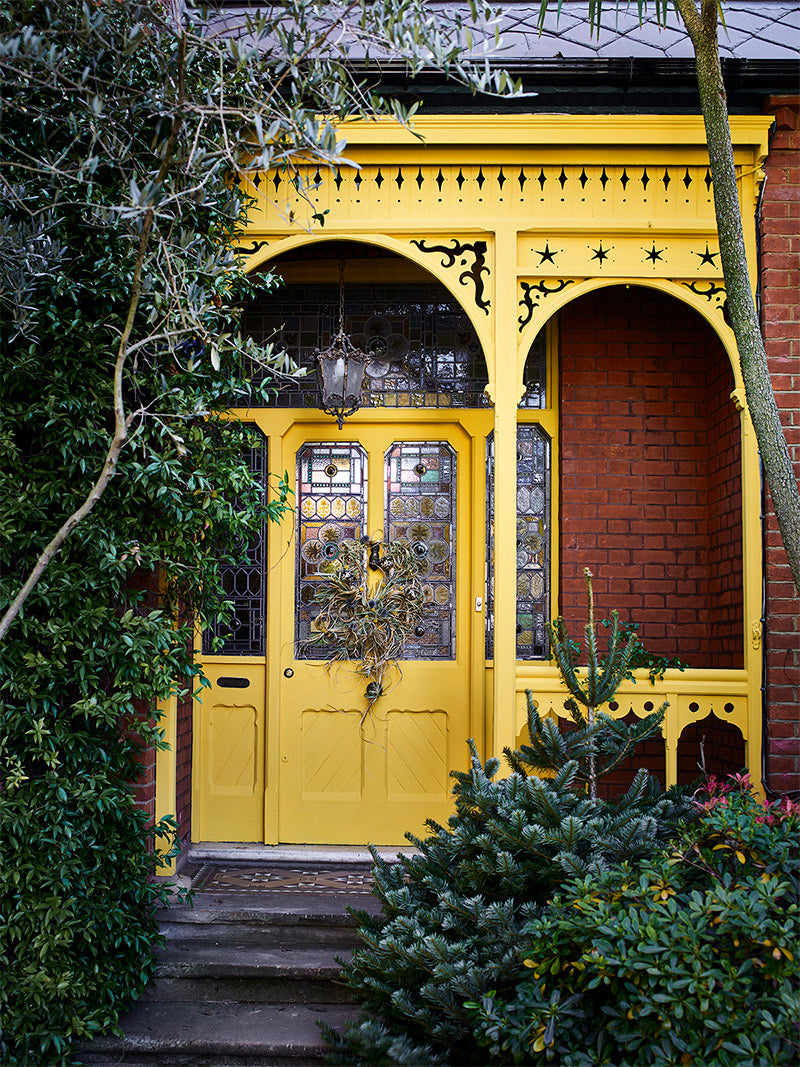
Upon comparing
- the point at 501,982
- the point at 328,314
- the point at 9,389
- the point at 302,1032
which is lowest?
the point at 302,1032

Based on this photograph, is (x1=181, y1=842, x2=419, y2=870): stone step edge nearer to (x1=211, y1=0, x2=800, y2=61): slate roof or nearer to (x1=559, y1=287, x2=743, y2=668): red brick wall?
(x1=559, y1=287, x2=743, y2=668): red brick wall

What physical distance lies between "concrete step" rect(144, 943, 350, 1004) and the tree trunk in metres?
2.53

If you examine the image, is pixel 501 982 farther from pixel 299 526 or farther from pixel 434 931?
pixel 299 526

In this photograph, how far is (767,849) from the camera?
2.84 metres

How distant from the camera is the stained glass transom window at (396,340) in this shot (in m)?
5.40

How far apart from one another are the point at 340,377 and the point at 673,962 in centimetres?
339

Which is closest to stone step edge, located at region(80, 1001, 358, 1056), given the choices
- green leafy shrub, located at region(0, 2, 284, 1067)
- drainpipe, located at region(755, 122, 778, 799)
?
green leafy shrub, located at region(0, 2, 284, 1067)

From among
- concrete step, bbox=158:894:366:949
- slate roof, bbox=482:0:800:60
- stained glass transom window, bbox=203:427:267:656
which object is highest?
slate roof, bbox=482:0:800:60

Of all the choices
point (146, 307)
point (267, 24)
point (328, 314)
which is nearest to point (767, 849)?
point (146, 307)

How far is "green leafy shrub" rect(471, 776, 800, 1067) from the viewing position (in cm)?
249

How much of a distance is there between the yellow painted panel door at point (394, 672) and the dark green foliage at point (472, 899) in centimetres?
172

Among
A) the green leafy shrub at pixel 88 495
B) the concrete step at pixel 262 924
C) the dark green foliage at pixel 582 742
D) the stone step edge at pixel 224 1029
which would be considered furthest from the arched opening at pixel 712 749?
the green leafy shrub at pixel 88 495

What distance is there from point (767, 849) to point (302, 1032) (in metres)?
1.96

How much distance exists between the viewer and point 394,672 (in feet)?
17.2
